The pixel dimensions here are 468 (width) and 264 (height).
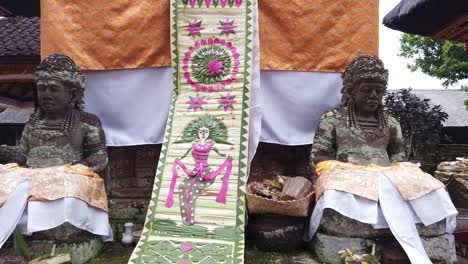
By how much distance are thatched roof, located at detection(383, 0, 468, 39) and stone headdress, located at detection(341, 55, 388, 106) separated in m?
3.17

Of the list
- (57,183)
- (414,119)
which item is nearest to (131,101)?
(57,183)

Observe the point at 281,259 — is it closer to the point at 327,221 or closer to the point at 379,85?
the point at 327,221

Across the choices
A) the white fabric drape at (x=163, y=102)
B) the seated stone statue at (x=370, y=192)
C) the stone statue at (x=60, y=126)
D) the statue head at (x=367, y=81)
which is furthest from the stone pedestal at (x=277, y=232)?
the stone statue at (x=60, y=126)

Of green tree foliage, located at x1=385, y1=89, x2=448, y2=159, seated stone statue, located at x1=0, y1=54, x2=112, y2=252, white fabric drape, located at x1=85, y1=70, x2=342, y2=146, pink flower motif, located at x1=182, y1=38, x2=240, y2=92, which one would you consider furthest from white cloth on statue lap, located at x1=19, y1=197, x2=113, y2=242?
green tree foliage, located at x1=385, y1=89, x2=448, y2=159

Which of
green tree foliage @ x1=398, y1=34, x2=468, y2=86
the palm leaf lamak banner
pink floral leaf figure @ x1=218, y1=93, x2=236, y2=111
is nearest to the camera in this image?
the palm leaf lamak banner

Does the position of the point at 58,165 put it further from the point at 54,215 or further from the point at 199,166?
the point at 199,166

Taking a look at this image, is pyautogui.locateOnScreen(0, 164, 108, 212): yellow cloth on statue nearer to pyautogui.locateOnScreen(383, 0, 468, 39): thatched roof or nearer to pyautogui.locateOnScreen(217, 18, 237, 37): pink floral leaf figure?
pyautogui.locateOnScreen(217, 18, 237, 37): pink floral leaf figure

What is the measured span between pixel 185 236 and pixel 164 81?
2.08 m

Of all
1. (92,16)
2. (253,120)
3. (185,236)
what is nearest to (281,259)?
(185,236)

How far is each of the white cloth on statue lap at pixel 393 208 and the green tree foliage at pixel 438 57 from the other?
1243 cm

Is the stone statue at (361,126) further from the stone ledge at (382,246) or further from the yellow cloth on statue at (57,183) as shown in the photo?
the yellow cloth on statue at (57,183)

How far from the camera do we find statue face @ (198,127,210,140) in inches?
177

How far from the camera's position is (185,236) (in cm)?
374

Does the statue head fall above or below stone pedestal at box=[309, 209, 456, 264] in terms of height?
above
